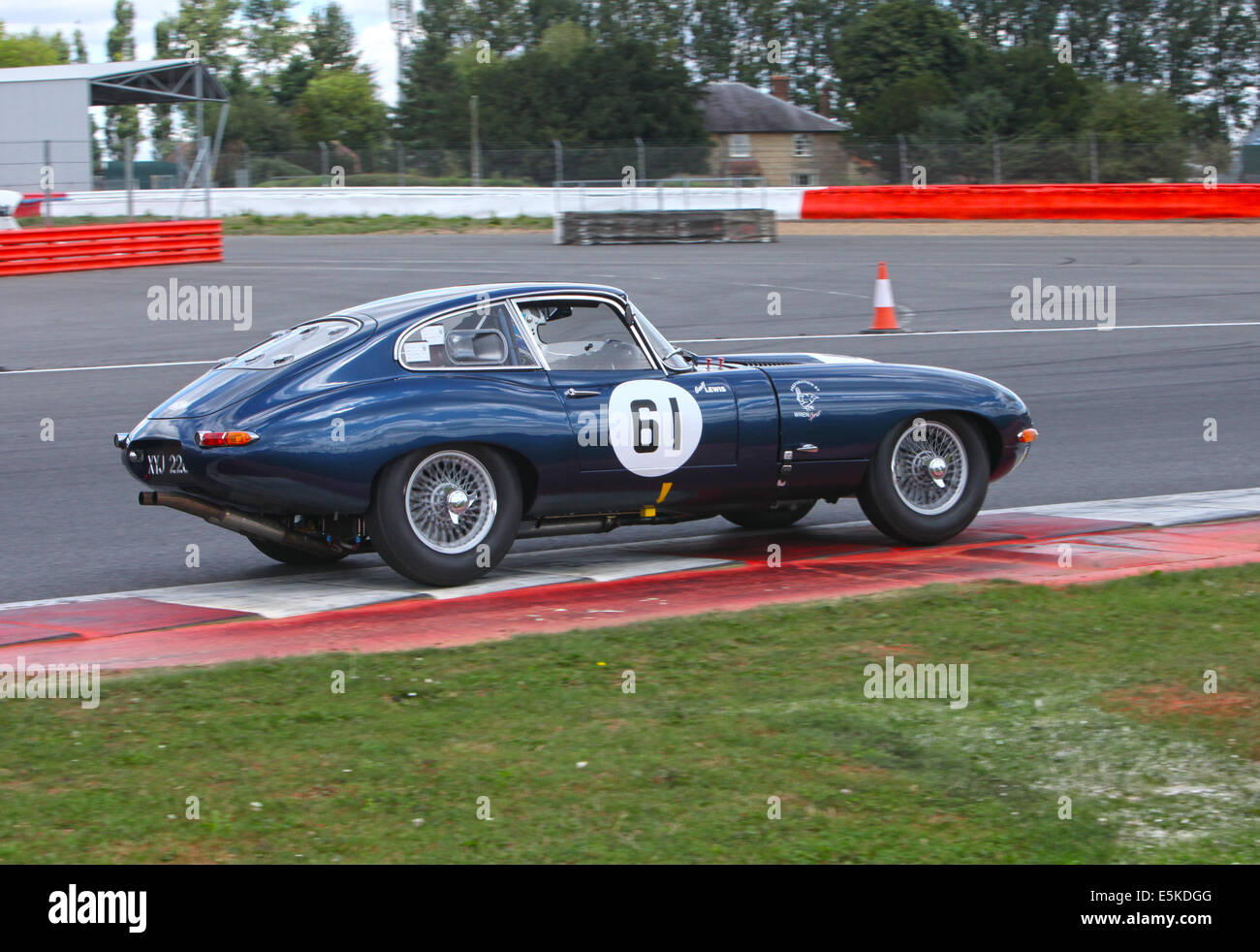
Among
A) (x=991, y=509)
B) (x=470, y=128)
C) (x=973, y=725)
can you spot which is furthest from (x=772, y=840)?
(x=470, y=128)

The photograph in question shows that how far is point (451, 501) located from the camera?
7164mm

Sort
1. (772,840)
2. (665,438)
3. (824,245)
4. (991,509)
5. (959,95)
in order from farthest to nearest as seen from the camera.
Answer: (959,95)
(824,245)
(991,509)
(665,438)
(772,840)

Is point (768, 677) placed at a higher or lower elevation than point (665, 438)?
lower

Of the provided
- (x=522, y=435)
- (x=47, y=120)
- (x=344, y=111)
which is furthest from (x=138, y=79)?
(x=344, y=111)

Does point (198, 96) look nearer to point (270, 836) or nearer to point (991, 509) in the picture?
point (991, 509)

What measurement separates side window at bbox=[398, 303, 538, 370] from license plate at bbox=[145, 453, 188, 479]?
1112mm

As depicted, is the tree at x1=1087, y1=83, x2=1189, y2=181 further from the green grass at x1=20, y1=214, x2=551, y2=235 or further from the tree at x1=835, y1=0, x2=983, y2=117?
the tree at x1=835, y1=0, x2=983, y2=117

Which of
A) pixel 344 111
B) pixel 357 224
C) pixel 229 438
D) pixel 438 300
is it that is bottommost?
pixel 229 438

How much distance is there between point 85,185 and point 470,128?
3235 cm

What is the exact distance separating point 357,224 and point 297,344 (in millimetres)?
35885

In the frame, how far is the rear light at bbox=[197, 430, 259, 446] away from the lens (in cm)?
677

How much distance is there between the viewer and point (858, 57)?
267 feet

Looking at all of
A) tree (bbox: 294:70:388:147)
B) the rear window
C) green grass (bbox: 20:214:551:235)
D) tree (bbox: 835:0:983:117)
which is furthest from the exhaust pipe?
tree (bbox: 294:70:388:147)

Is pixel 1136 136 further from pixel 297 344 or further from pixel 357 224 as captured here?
pixel 297 344
